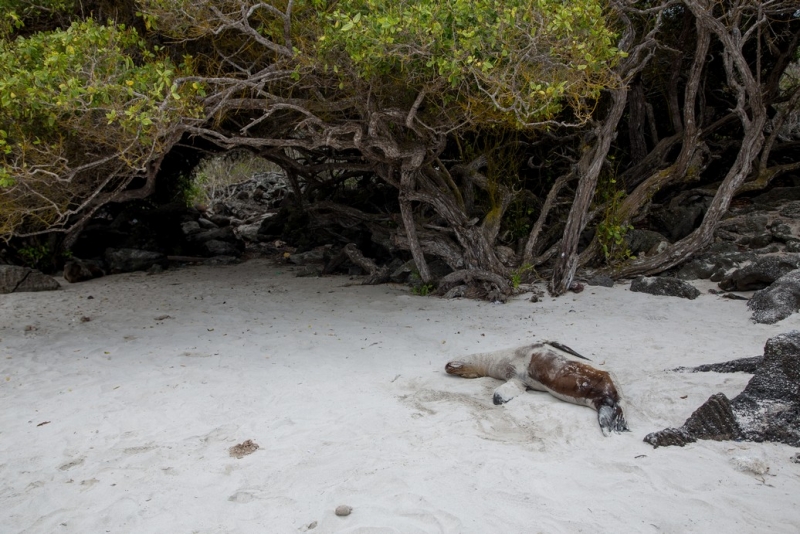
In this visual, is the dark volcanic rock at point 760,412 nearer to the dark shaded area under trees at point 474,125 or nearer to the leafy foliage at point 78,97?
the dark shaded area under trees at point 474,125

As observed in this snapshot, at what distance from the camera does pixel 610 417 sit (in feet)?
12.5

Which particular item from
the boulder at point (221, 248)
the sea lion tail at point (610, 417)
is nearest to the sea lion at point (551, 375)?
the sea lion tail at point (610, 417)

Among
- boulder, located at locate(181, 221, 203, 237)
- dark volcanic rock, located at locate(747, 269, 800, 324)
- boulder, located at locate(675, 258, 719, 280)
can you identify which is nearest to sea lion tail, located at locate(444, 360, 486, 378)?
dark volcanic rock, located at locate(747, 269, 800, 324)

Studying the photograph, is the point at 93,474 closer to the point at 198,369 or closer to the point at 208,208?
the point at 198,369

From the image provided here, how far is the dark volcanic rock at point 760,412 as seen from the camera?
349 cm

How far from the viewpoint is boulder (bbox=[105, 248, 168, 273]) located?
439 inches

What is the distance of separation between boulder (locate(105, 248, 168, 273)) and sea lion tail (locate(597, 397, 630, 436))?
9455 millimetres

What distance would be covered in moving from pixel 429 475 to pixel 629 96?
777 centimetres

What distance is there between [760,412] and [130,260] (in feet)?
34.4

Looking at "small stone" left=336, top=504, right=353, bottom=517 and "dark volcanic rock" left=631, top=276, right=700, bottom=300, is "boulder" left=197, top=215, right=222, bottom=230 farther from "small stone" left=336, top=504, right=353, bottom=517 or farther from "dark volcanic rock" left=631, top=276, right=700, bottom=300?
"small stone" left=336, top=504, right=353, bottom=517

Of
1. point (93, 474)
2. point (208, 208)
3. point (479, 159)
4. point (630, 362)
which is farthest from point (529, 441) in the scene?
point (208, 208)

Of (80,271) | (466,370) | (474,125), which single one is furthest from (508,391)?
(80,271)

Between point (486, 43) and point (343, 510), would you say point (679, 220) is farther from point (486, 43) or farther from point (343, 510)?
point (343, 510)

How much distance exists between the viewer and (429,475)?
335 centimetres
